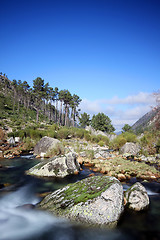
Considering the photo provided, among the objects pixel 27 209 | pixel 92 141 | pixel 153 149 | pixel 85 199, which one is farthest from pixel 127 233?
pixel 92 141

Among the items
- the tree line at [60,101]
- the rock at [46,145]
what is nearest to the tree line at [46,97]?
the tree line at [60,101]

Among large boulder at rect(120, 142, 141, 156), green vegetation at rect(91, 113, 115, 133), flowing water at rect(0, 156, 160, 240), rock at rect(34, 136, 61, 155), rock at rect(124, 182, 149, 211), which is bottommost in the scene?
flowing water at rect(0, 156, 160, 240)

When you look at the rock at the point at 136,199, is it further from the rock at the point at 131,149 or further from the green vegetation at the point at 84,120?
the green vegetation at the point at 84,120

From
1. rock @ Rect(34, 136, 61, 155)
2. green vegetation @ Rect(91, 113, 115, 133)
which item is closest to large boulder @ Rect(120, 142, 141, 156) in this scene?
rock @ Rect(34, 136, 61, 155)

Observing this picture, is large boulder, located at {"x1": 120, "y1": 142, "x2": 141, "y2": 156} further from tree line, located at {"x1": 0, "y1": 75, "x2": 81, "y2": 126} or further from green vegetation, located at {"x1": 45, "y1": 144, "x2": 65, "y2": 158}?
tree line, located at {"x1": 0, "y1": 75, "x2": 81, "y2": 126}

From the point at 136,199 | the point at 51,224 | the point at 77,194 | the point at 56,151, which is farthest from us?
the point at 56,151

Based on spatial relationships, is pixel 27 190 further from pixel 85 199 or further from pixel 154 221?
pixel 154 221

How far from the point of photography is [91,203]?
5566mm

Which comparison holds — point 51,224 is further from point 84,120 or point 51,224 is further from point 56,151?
point 84,120

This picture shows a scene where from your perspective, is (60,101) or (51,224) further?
(60,101)

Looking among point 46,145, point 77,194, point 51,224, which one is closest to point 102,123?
point 46,145

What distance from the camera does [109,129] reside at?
59.6m

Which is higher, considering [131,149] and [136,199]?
[131,149]

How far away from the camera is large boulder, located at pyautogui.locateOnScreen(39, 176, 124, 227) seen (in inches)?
210
